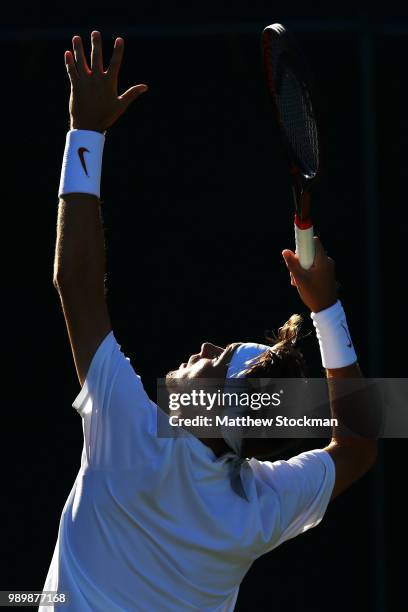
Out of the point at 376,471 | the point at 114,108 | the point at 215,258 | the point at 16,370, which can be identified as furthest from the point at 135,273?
the point at 114,108

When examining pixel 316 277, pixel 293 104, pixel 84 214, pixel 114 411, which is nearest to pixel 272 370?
pixel 316 277

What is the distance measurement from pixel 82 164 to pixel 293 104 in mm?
844

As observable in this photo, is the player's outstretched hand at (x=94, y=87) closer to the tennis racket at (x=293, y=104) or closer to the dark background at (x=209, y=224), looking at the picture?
the tennis racket at (x=293, y=104)

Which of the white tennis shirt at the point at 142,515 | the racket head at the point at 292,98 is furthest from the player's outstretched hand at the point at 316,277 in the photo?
the white tennis shirt at the point at 142,515

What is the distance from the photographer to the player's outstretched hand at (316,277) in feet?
8.28

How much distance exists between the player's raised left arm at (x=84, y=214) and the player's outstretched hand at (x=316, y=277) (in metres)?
0.51

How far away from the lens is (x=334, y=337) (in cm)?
256

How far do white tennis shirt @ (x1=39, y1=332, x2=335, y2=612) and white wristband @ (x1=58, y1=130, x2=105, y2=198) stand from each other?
0.29m

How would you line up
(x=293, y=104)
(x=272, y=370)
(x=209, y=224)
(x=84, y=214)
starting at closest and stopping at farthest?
(x=84, y=214) → (x=272, y=370) → (x=293, y=104) → (x=209, y=224)

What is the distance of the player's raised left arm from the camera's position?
216 cm

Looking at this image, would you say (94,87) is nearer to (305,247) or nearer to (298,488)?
(305,247)

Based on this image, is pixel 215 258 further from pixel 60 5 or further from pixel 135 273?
pixel 60 5

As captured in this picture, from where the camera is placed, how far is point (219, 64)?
173 inches

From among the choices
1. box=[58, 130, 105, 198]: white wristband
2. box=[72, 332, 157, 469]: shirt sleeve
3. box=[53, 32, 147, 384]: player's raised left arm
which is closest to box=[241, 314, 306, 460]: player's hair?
box=[72, 332, 157, 469]: shirt sleeve
